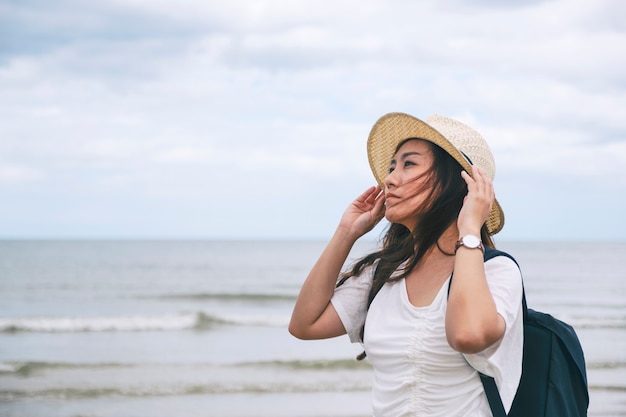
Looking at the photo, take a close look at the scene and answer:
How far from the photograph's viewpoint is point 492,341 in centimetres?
181

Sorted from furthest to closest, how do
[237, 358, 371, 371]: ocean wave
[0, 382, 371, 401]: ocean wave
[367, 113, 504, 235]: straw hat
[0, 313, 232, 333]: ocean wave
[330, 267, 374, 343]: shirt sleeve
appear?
[0, 313, 232, 333]: ocean wave, [237, 358, 371, 371]: ocean wave, [0, 382, 371, 401]: ocean wave, [330, 267, 374, 343]: shirt sleeve, [367, 113, 504, 235]: straw hat

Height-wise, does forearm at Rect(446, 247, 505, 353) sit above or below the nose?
below

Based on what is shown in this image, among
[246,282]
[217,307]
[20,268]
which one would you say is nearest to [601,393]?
[217,307]

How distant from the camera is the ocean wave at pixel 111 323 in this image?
14945mm

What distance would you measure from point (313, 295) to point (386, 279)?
244 millimetres

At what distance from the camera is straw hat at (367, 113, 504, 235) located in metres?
2.13

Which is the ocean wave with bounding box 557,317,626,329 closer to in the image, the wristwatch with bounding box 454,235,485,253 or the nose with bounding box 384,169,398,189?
the nose with bounding box 384,169,398,189

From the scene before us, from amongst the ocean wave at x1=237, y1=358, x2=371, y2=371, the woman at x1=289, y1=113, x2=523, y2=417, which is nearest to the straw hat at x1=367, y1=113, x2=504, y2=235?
the woman at x1=289, y1=113, x2=523, y2=417

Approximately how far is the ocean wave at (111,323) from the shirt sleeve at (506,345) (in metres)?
13.5

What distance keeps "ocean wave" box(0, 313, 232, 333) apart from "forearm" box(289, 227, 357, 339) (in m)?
12.9

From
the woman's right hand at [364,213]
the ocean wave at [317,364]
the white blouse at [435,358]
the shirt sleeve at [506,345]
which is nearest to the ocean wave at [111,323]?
the ocean wave at [317,364]

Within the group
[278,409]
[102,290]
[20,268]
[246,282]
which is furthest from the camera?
[20,268]

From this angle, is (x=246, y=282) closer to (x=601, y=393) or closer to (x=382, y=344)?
(x=601, y=393)

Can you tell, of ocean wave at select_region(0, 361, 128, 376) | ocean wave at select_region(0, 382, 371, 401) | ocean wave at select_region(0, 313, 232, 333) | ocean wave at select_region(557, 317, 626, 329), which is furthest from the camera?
ocean wave at select_region(557, 317, 626, 329)
